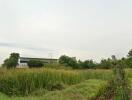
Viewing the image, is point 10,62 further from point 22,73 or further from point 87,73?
point 22,73

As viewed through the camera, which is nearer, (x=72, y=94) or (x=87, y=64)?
(x=72, y=94)

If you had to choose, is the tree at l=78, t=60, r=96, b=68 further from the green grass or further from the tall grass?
the green grass

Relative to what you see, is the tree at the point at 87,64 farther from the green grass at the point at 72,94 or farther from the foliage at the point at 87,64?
the green grass at the point at 72,94

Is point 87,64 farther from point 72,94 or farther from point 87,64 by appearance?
point 72,94

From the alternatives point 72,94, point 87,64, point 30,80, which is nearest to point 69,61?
point 87,64

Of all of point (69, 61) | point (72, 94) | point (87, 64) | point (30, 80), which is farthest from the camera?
point (87, 64)

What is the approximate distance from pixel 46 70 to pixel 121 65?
10.4 metres

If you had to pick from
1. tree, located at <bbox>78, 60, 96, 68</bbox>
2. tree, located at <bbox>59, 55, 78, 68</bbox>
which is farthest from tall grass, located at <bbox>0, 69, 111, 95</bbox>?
tree, located at <bbox>78, 60, 96, 68</bbox>

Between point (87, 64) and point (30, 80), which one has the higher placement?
point (87, 64)

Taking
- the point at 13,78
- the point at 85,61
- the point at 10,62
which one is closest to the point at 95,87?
the point at 13,78

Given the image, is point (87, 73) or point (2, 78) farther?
point (87, 73)

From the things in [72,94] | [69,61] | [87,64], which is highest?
[69,61]

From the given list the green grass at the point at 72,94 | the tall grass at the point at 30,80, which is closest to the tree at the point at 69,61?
the tall grass at the point at 30,80

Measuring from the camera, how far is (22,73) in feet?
55.5
